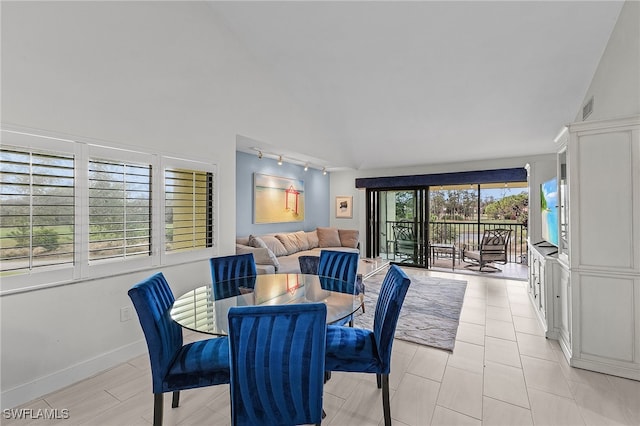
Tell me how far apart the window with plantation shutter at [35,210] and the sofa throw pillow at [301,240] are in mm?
3950

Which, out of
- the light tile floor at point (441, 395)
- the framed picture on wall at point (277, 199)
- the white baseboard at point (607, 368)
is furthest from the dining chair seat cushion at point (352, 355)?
the framed picture on wall at point (277, 199)

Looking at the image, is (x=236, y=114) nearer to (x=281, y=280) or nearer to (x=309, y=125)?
(x=309, y=125)

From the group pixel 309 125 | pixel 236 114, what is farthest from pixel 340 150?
pixel 236 114

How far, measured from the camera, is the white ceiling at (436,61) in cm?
280

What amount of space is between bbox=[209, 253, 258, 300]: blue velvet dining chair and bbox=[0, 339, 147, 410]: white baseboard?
90 cm

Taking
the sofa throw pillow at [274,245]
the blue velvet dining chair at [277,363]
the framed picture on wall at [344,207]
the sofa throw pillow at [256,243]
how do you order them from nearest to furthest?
1. the blue velvet dining chair at [277,363]
2. the sofa throw pillow at [256,243]
3. the sofa throw pillow at [274,245]
4. the framed picture on wall at [344,207]

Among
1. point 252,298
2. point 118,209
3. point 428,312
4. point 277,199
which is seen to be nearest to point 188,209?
point 118,209

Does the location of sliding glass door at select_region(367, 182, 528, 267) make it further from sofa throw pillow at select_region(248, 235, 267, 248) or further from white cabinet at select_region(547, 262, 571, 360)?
white cabinet at select_region(547, 262, 571, 360)

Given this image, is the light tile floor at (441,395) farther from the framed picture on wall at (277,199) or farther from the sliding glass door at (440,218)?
the sliding glass door at (440,218)

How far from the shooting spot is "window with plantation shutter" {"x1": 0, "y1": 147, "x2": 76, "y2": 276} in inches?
76.5

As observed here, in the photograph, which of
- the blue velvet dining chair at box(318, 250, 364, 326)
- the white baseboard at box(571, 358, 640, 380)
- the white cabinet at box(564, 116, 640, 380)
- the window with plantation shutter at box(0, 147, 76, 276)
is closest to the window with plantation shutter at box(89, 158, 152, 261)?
the window with plantation shutter at box(0, 147, 76, 276)

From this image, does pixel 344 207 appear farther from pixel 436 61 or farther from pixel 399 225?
pixel 436 61

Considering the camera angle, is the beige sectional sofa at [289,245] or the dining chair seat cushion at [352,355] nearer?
the dining chair seat cushion at [352,355]

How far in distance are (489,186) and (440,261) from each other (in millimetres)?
2238
